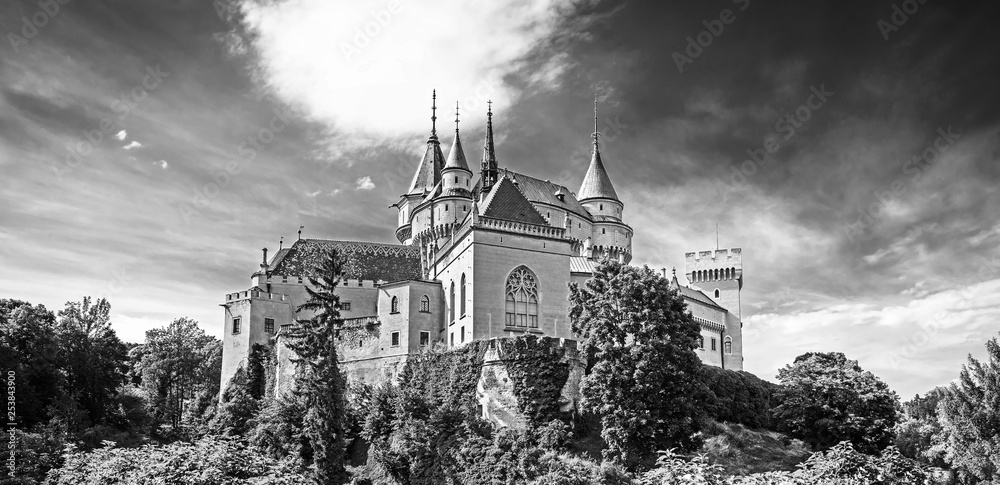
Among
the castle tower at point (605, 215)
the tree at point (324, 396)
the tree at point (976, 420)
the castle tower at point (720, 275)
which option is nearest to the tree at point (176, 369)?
the tree at point (324, 396)

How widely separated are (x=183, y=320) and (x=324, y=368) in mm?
34842

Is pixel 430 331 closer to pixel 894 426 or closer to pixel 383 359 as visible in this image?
pixel 383 359

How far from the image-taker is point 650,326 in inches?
1690

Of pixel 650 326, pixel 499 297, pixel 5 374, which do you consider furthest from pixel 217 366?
pixel 650 326

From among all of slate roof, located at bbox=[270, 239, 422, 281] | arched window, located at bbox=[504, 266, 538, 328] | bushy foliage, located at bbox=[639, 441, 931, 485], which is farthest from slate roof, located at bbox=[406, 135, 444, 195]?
bushy foliage, located at bbox=[639, 441, 931, 485]

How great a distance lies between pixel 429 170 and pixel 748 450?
46.3 m

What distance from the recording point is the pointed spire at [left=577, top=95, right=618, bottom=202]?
8550cm

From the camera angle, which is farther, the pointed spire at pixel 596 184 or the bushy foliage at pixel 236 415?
the pointed spire at pixel 596 184

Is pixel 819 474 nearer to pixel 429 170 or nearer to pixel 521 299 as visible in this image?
pixel 521 299

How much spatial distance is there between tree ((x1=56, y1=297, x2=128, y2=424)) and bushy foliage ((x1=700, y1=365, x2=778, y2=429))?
43.9 m

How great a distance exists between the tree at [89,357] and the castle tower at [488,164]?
32.4 meters

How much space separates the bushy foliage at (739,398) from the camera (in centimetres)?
5062

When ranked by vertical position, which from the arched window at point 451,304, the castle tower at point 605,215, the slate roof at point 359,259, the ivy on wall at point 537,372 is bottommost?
the ivy on wall at point 537,372

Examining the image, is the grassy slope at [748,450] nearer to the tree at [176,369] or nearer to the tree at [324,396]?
the tree at [324,396]
